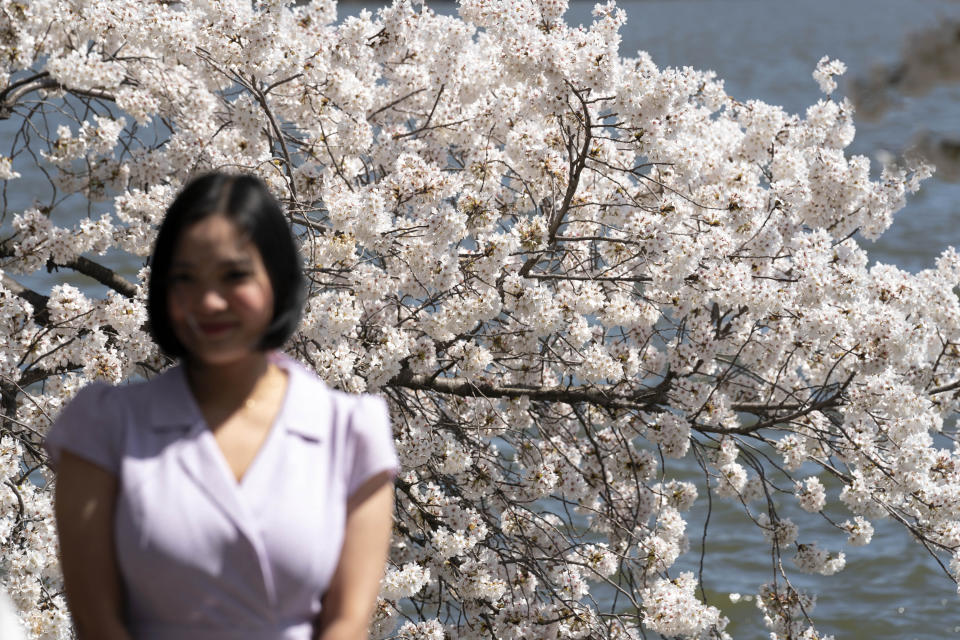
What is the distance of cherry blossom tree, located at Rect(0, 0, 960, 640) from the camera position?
194 inches

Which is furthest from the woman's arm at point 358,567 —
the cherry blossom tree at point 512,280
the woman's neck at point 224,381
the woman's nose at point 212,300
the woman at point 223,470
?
the cherry blossom tree at point 512,280

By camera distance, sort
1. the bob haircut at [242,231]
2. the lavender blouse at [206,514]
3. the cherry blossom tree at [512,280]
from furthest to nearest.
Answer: the cherry blossom tree at [512,280] → the bob haircut at [242,231] → the lavender blouse at [206,514]

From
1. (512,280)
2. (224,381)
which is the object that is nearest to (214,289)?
(224,381)

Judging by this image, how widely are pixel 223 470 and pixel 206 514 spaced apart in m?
0.07

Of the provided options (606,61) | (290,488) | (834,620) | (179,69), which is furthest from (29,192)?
(290,488)

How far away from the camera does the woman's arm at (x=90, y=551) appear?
1869 mm

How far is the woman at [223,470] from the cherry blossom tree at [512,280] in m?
2.71

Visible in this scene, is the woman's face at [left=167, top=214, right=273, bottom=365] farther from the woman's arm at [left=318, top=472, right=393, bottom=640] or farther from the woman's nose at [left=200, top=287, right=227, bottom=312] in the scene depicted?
the woman's arm at [left=318, top=472, right=393, bottom=640]

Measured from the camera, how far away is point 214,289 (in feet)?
6.45

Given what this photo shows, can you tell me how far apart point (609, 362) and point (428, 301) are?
0.73m

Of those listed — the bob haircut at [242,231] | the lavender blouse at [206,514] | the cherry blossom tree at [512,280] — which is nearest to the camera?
the lavender blouse at [206,514]

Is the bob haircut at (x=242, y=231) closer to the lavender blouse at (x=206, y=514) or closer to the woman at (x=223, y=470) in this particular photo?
the woman at (x=223, y=470)

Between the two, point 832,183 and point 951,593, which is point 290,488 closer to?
point 832,183

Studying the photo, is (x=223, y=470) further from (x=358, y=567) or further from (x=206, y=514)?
(x=358, y=567)
